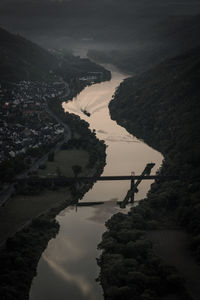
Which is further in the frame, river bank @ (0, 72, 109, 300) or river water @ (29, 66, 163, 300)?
river water @ (29, 66, 163, 300)

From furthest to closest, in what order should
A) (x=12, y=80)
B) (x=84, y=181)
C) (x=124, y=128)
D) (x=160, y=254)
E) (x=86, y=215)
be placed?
(x=12, y=80) < (x=124, y=128) < (x=84, y=181) < (x=86, y=215) < (x=160, y=254)

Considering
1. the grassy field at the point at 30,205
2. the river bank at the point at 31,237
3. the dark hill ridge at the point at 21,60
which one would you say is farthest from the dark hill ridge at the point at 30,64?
the river bank at the point at 31,237

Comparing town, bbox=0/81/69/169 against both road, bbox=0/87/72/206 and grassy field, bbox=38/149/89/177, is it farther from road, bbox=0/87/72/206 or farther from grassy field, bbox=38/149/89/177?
grassy field, bbox=38/149/89/177

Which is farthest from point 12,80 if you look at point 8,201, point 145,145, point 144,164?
point 8,201

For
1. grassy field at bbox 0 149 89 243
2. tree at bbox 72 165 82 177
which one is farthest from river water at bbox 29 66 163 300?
tree at bbox 72 165 82 177

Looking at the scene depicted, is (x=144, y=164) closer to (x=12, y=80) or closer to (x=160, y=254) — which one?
(x=160, y=254)

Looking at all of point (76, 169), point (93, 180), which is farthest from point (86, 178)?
point (76, 169)
